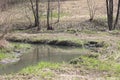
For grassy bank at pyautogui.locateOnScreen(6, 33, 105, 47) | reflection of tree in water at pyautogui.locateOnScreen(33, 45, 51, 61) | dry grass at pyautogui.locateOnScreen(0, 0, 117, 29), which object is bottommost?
reflection of tree in water at pyautogui.locateOnScreen(33, 45, 51, 61)

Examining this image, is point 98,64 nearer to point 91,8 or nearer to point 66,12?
point 91,8

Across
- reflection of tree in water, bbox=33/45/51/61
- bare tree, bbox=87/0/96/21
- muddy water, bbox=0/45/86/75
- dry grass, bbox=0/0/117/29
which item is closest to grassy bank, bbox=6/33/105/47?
muddy water, bbox=0/45/86/75

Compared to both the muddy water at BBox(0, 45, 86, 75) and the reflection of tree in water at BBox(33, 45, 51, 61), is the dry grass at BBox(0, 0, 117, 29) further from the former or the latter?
the muddy water at BBox(0, 45, 86, 75)

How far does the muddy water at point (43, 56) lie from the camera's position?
23219mm

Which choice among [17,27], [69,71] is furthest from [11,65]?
[17,27]

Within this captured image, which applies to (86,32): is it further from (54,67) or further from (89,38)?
(54,67)

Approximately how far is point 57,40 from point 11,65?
376 inches

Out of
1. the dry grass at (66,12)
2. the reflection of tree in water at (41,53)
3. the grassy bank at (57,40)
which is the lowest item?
the reflection of tree in water at (41,53)

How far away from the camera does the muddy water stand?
23.2m

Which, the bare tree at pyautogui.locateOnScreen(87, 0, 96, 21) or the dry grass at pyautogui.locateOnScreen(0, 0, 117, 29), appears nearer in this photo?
the bare tree at pyautogui.locateOnScreen(87, 0, 96, 21)

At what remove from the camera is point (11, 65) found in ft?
77.5

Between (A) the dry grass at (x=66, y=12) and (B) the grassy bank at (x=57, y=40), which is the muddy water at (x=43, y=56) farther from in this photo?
(A) the dry grass at (x=66, y=12)

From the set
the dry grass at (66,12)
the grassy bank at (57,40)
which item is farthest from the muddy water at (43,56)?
the dry grass at (66,12)

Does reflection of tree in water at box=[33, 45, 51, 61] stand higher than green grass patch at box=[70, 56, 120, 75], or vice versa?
green grass patch at box=[70, 56, 120, 75]
